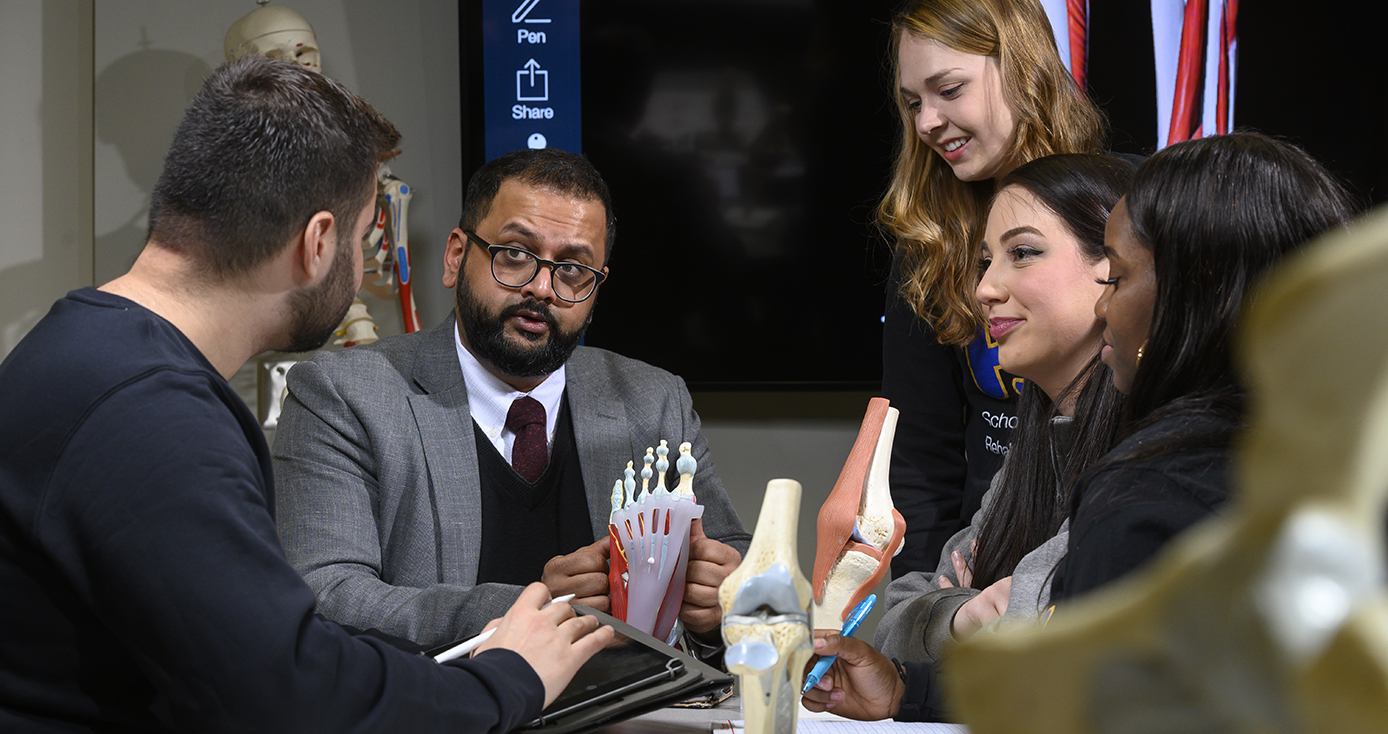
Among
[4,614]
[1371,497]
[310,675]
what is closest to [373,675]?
[310,675]

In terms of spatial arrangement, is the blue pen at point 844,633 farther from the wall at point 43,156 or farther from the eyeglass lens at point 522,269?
the wall at point 43,156

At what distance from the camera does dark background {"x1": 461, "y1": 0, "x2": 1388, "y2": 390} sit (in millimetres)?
3207

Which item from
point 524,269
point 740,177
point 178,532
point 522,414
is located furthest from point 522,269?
point 740,177

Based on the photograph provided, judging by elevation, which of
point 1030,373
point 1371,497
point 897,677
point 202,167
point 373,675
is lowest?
point 897,677

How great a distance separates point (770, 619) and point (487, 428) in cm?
121

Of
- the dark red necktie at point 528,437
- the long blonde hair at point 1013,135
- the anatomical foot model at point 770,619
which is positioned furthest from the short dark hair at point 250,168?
the long blonde hair at point 1013,135

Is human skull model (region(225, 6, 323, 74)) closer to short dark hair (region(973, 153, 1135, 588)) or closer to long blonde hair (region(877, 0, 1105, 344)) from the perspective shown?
long blonde hair (region(877, 0, 1105, 344))

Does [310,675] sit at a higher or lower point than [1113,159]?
lower

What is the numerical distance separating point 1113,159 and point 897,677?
901 mm

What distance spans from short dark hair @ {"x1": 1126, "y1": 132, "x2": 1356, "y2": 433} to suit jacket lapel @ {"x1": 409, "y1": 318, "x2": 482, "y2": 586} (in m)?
1.23

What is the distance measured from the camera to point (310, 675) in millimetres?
901

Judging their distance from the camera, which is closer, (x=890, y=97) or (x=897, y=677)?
(x=897, y=677)

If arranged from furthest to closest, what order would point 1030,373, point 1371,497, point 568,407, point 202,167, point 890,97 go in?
point 890,97
point 568,407
point 1030,373
point 202,167
point 1371,497

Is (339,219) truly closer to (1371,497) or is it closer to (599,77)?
(1371,497)
